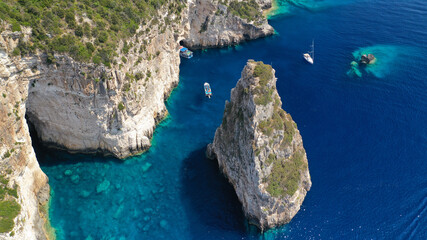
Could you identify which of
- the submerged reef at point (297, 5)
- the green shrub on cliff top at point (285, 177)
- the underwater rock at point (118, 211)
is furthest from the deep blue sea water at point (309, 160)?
the submerged reef at point (297, 5)

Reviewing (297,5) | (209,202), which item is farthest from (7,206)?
(297,5)

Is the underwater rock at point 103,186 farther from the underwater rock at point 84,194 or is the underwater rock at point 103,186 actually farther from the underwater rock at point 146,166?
the underwater rock at point 146,166

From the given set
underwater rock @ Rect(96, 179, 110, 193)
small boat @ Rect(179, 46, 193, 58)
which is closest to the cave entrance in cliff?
underwater rock @ Rect(96, 179, 110, 193)

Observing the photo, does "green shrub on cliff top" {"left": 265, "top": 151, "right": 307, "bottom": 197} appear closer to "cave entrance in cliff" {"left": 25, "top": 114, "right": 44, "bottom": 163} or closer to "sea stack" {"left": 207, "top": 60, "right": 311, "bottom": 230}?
"sea stack" {"left": 207, "top": 60, "right": 311, "bottom": 230}

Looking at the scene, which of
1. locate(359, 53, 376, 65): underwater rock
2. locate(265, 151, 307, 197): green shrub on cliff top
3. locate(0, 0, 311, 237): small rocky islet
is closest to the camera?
locate(0, 0, 311, 237): small rocky islet

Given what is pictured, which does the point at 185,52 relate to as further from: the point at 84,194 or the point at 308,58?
the point at 84,194

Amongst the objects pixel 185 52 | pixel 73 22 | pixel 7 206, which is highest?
pixel 73 22
